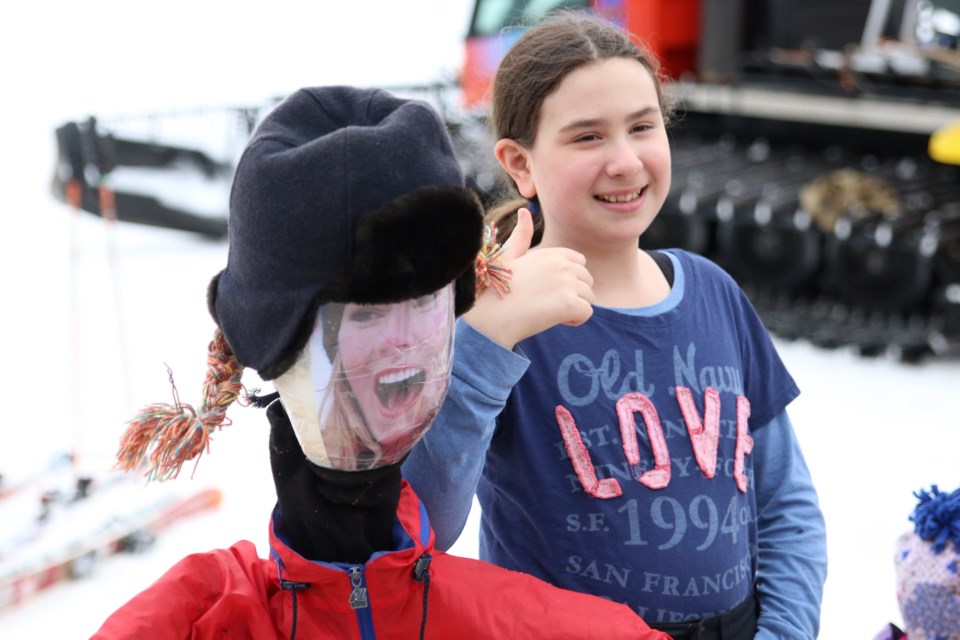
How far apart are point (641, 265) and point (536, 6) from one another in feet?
13.2

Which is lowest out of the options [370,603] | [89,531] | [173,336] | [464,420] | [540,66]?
[173,336]

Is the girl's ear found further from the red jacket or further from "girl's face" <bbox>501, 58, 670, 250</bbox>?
the red jacket

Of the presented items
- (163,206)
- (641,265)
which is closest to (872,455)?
(641,265)

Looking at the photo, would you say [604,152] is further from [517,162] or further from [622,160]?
[517,162]

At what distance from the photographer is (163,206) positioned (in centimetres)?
529

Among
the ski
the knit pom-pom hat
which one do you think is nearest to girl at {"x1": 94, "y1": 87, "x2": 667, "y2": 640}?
the knit pom-pom hat

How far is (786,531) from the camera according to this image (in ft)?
4.17

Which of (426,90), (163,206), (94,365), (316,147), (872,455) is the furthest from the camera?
(163,206)

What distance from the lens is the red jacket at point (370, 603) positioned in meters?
0.93

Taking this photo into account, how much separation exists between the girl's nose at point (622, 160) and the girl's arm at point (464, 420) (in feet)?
0.86

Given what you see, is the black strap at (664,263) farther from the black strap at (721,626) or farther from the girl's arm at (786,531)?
the black strap at (721,626)

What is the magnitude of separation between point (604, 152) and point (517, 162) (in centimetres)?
14

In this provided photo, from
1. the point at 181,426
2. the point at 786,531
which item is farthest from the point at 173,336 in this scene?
the point at 181,426

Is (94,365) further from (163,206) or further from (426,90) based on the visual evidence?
(426,90)
